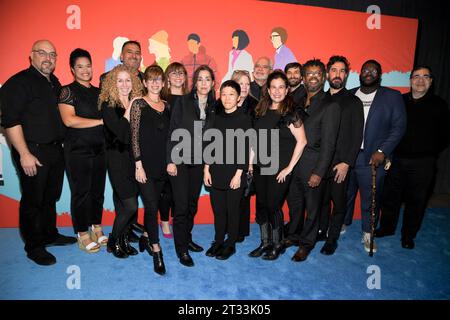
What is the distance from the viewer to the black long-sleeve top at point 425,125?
11.3ft

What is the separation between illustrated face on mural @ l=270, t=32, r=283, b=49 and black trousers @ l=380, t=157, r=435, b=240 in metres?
2.15

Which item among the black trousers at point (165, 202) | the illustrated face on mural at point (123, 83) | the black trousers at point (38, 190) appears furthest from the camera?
the black trousers at point (165, 202)

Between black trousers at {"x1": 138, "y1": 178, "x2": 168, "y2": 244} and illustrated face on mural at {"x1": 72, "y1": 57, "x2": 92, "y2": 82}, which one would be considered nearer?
black trousers at {"x1": 138, "y1": 178, "x2": 168, "y2": 244}

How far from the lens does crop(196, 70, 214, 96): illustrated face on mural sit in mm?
2795

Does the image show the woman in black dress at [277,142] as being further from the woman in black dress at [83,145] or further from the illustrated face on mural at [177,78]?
the woman in black dress at [83,145]

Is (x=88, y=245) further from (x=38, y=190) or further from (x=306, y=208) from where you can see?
(x=306, y=208)

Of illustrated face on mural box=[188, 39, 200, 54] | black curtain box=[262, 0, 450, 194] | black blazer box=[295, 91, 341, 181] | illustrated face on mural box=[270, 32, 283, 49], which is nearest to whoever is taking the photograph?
black blazer box=[295, 91, 341, 181]

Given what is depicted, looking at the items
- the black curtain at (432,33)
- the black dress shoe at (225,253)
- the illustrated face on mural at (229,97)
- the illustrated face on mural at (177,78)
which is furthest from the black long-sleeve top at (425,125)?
the illustrated face on mural at (177,78)

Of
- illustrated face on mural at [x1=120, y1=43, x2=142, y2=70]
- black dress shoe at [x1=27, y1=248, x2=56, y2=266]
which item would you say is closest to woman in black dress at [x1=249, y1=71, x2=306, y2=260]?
illustrated face on mural at [x1=120, y1=43, x2=142, y2=70]

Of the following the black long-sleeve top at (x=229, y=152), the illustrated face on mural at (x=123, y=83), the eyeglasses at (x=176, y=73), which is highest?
the eyeglasses at (x=176, y=73)

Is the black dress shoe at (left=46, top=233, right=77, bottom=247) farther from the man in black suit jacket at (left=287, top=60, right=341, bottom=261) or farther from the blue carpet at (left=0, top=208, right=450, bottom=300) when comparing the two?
the man in black suit jacket at (left=287, top=60, right=341, bottom=261)

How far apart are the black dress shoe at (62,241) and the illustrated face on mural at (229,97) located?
8.01ft

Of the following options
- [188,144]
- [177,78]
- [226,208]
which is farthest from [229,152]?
[177,78]
